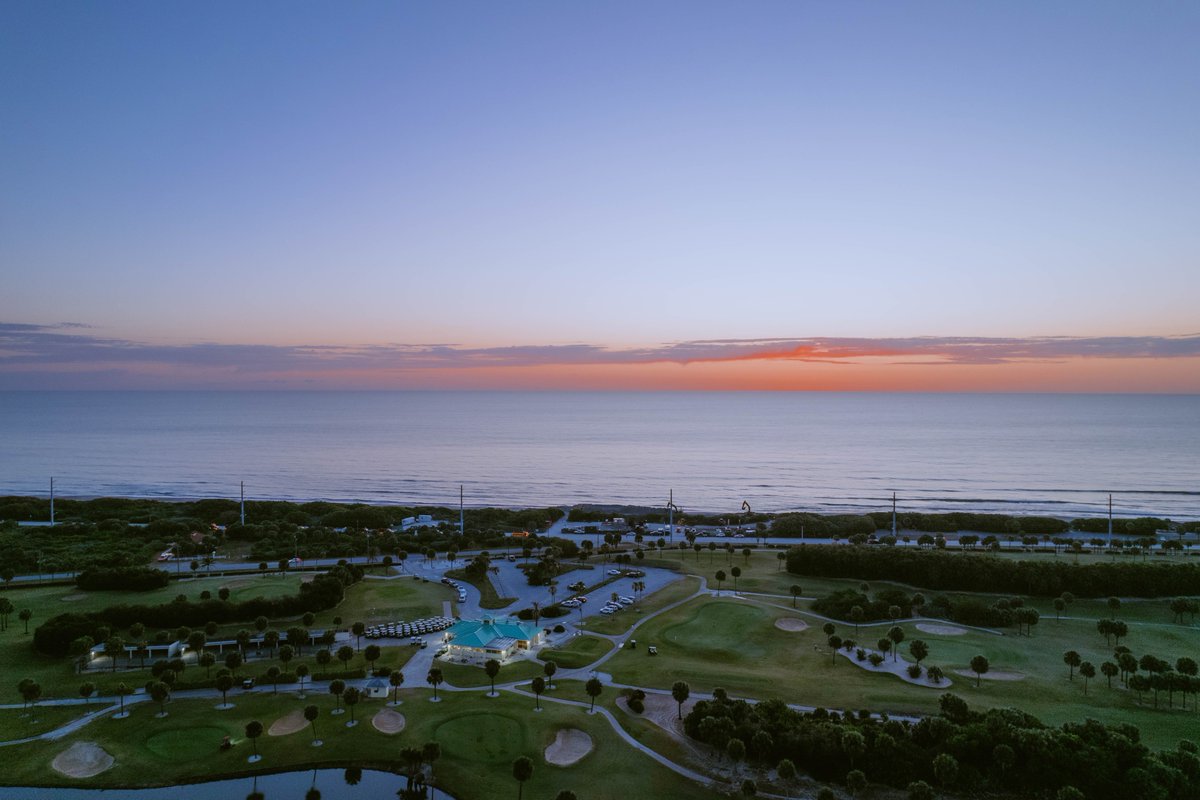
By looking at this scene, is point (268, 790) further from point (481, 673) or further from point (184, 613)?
point (184, 613)

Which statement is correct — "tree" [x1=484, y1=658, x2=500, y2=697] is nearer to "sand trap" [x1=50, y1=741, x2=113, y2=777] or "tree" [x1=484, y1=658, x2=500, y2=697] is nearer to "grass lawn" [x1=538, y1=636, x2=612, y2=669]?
"grass lawn" [x1=538, y1=636, x2=612, y2=669]

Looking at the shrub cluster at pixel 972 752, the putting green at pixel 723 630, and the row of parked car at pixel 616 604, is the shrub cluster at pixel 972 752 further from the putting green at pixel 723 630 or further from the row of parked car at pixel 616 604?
the row of parked car at pixel 616 604

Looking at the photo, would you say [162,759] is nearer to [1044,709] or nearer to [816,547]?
[1044,709]

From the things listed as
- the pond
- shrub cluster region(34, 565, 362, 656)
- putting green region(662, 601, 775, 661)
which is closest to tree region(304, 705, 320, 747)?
the pond

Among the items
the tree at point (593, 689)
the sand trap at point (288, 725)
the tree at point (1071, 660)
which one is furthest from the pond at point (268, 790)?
the tree at point (1071, 660)

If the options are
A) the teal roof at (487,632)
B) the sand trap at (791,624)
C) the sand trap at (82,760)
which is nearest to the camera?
the sand trap at (82,760)

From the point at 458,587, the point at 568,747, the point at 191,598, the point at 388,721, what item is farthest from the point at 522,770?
the point at 191,598
